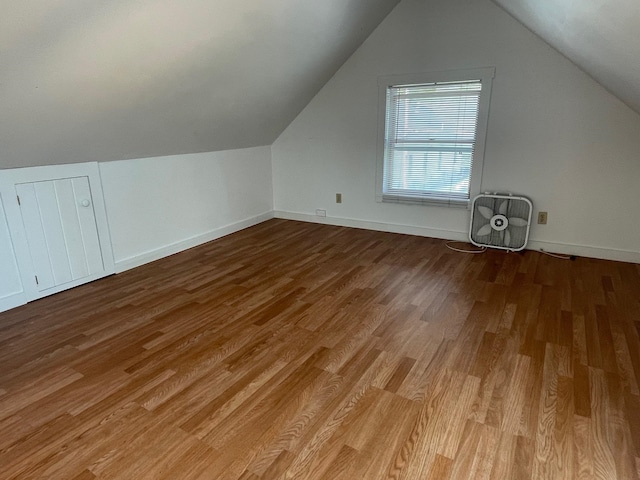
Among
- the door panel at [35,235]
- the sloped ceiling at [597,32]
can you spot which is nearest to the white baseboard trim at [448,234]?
the sloped ceiling at [597,32]

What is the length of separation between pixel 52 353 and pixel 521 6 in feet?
12.4

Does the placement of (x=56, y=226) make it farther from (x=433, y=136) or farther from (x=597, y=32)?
(x=597, y=32)

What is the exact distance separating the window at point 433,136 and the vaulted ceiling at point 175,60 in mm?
690

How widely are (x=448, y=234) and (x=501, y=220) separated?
1.98 ft

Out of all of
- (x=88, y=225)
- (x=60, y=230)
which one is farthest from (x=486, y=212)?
(x=60, y=230)

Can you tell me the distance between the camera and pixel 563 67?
11.0 ft

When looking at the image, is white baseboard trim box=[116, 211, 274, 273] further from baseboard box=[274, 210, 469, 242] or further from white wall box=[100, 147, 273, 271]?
baseboard box=[274, 210, 469, 242]

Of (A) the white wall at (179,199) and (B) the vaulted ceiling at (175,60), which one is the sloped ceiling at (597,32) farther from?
(A) the white wall at (179,199)

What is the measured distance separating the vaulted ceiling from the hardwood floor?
1.26m

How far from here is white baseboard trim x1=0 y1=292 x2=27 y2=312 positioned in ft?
9.07

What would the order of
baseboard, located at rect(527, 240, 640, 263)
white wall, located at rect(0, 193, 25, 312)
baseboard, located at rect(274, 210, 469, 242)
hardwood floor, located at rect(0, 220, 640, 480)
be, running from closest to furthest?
hardwood floor, located at rect(0, 220, 640, 480)
white wall, located at rect(0, 193, 25, 312)
baseboard, located at rect(527, 240, 640, 263)
baseboard, located at rect(274, 210, 469, 242)

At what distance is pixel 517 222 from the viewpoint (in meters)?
3.72

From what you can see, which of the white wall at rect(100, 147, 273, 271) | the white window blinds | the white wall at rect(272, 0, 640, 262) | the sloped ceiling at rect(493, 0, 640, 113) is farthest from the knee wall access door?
the sloped ceiling at rect(493, 0, 640, 113)

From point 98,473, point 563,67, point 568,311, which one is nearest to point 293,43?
point 563,67
